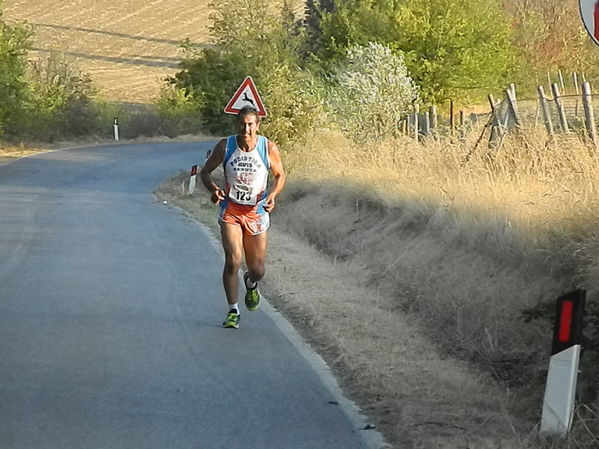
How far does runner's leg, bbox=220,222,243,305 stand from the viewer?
900 centimetres

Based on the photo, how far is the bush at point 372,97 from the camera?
22.2m

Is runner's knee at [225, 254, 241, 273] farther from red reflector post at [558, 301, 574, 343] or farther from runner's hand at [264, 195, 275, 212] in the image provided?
red reflector post at [558, 301, 574, 343]

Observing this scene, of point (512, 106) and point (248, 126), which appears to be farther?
point (512, 106)

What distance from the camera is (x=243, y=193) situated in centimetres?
888

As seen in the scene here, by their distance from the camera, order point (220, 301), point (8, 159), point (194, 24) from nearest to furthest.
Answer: point (220, 301)
point (8, 159)
point (194, 24)

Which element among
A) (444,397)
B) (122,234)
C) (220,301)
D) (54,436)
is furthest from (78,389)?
(122,234)

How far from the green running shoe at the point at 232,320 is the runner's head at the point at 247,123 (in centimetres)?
156

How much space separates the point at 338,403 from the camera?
679 cm

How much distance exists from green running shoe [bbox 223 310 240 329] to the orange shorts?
0.72 meters

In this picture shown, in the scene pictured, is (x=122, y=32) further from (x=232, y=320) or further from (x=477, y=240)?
(x=232, y=320)

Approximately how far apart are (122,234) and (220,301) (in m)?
6.80

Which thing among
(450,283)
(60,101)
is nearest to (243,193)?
(450,283)

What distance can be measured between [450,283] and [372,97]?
12958mm

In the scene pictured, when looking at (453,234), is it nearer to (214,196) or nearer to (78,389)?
(214,196)
